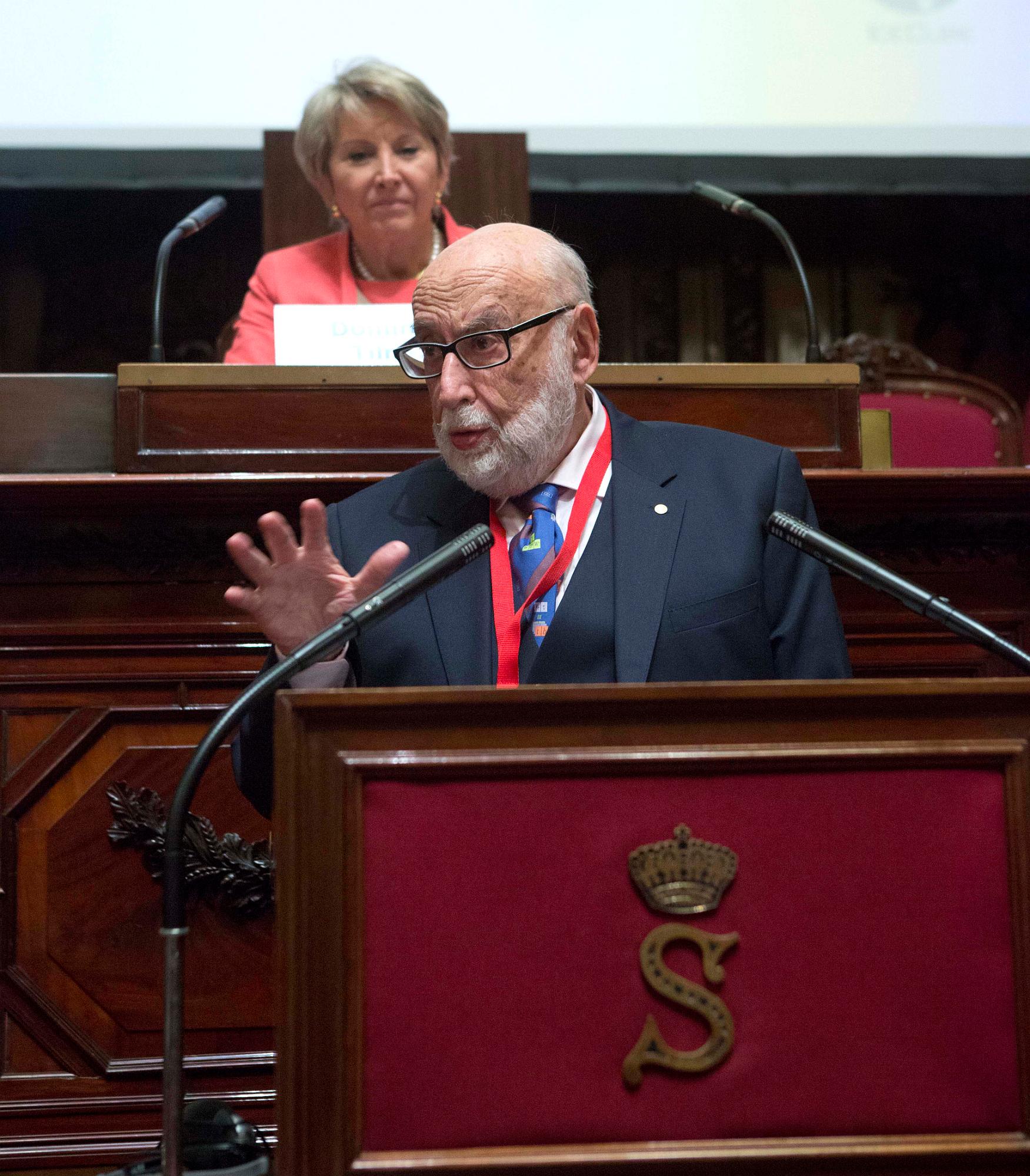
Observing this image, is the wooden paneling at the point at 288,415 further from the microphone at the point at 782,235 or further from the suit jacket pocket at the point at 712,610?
the suit jacket pocket at the point at 712,610

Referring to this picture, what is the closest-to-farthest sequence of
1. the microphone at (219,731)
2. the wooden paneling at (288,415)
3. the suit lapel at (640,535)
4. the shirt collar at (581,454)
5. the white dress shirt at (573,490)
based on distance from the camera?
the microphone at (219,731) → the suit lapel at (640,535) → the white dress shirt at (573,490) → the shirt collar at (581,454) → the wooden paneling at (288,415)

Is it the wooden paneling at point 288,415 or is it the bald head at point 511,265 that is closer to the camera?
the bald head at point 511,265

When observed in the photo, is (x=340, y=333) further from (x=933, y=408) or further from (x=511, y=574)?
(x=933, y=408)

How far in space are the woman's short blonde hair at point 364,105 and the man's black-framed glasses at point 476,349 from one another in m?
1.13

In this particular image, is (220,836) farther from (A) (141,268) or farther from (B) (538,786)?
(A) (141,268)

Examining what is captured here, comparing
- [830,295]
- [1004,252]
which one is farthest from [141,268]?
[1004,252]

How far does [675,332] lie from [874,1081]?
3.51 m

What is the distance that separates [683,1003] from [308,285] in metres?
2.00

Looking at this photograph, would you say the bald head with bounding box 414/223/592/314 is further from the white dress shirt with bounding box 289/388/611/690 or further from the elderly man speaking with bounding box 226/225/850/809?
the white dress shirt with bounding box 289/388/611/690

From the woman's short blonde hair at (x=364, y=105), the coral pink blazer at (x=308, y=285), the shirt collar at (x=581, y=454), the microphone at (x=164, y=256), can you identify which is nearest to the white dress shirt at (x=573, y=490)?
the shirt collar at (x=581, y=454)

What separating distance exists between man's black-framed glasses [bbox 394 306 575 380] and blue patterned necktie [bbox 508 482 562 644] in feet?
0.58

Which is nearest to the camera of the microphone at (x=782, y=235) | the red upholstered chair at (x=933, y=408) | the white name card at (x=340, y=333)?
the white name card at (x=340, y=333)

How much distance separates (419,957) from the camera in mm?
908

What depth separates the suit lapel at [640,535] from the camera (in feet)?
4.82
